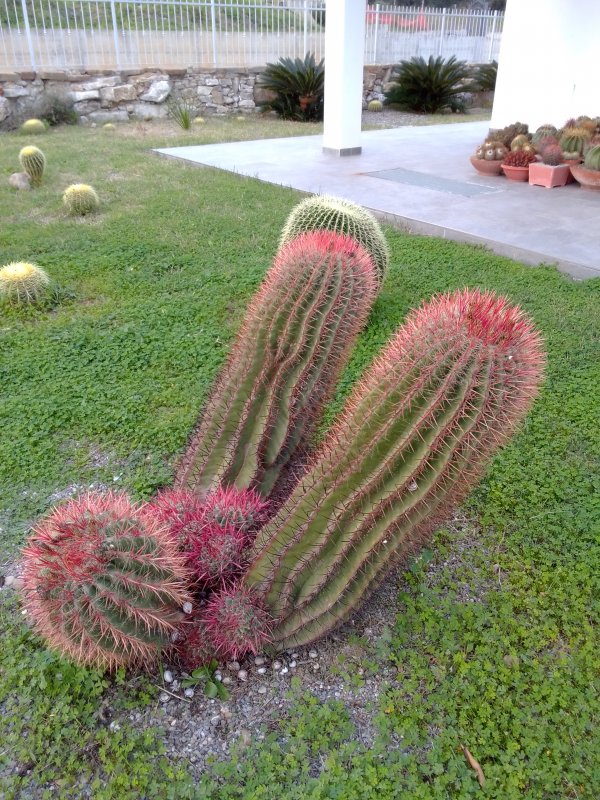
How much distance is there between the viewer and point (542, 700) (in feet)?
7.15

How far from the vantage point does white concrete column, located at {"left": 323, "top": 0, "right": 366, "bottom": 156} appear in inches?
348

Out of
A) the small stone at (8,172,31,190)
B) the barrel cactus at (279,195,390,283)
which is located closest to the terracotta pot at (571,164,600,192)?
the barrel cactus at (279,195,390,283)

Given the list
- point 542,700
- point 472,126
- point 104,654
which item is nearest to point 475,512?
point 542,700

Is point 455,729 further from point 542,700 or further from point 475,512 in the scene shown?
point 475,512

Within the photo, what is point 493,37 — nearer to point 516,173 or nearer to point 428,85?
point 428,85

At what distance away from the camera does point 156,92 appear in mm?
14102

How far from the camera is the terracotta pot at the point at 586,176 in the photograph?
25.8 feet

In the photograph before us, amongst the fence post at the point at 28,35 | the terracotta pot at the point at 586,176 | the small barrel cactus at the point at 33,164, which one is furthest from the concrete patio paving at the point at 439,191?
the fence post at the point at 28,35

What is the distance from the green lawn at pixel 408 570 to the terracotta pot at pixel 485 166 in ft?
10.3

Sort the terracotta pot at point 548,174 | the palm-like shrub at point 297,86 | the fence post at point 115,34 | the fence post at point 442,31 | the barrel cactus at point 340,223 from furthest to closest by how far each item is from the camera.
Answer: the fence post at point 442,31, the palm-like shrub at point 297,86, the fence post at point 115,34, the terracotta pot at point 548,174, the barrel cactus at point 340,223

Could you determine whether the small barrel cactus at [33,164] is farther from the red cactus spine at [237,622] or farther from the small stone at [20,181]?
the red cactus spine at [237,622]

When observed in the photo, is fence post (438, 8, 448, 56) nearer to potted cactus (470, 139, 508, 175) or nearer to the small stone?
potted cactus (470, 139, 508, 175)

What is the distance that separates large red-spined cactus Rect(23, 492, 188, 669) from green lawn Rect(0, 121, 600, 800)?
0.35 meters

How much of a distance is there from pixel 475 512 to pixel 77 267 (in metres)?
4.18
